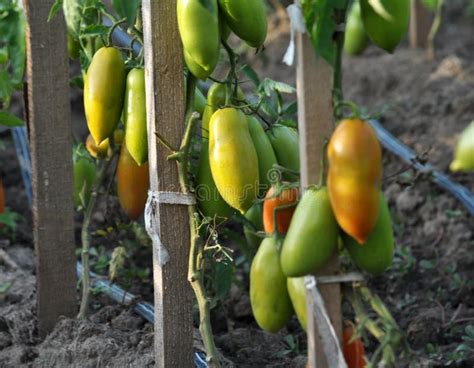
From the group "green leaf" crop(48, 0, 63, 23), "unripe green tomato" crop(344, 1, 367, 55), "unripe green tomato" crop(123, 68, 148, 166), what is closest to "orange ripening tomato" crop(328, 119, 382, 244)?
"unripe green tomato" crop(123, 68, 148, 166)

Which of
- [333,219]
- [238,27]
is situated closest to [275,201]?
[333,219]

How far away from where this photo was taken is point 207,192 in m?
2.35

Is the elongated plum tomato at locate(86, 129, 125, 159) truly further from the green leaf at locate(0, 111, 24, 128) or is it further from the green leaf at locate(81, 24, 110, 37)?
the green leaf at locate(81, 24, 110, 37)

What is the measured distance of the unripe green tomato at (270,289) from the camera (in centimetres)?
202

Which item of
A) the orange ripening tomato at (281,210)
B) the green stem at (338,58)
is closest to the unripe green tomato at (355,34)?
the orange ripening tomato at (281,210)

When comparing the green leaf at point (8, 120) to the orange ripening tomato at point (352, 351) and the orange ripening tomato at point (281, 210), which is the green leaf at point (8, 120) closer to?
the orange ripening tomato at point (281, 210)

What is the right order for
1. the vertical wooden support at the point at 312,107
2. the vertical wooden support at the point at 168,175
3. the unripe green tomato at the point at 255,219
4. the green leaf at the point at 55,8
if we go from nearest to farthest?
the vertical wooden support at the point at 312,107, the vertical wooden support at the point at 168,175, the green leaf at the point at 55,8, the unripe green tomato at the point at 255,219

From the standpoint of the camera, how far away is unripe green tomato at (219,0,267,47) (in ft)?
7.22

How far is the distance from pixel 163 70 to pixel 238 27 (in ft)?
0.68

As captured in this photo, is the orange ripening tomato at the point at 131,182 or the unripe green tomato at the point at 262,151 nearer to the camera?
the unripe green tomato at the point at 262,151

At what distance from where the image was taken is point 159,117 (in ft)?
7.58

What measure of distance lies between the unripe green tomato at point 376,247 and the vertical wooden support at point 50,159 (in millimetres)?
1171

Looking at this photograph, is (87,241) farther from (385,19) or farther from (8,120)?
(385,19)

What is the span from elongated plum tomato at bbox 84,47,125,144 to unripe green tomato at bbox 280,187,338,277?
736 mm
